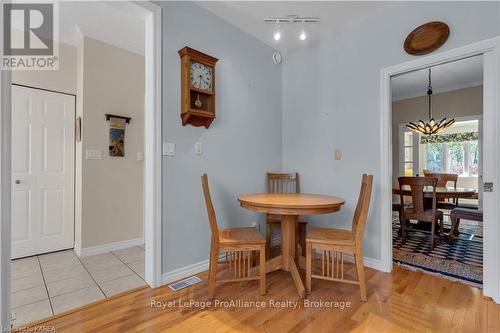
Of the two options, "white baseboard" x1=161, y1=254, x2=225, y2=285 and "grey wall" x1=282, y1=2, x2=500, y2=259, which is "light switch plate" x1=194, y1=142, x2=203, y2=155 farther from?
"grey wall" x1=282, y1=2, x2=500, y2=259

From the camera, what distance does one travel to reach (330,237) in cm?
201

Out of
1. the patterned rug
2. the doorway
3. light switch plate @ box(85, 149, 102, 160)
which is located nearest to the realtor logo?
light switch plate @ box(85, 149, 102, 160)

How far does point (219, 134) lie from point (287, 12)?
4.74 feet

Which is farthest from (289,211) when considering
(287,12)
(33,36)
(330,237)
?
(33,36)

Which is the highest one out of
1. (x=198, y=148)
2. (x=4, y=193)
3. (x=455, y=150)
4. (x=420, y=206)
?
(x=455, y=150)

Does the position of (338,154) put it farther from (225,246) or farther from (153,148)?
(153,148)

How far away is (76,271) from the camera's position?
7.91ft

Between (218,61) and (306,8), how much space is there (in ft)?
3.36

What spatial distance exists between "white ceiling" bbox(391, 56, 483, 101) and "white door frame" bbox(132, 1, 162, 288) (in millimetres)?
3356

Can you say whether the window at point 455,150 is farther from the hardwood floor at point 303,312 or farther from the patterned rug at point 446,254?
the hardwood floor at point 303,312

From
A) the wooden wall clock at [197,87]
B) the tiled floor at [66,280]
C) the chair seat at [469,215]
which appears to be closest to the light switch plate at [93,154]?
the tiled floor at [66,280]

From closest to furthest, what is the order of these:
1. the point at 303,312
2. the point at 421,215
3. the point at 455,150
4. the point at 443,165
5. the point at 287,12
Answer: the point at 303,312, the point at 287,12, the point at 421,215, the point at 455,150, the point at 443,165

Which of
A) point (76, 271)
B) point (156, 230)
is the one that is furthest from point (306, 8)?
point (76, 271)

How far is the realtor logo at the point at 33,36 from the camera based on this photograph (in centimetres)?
248
